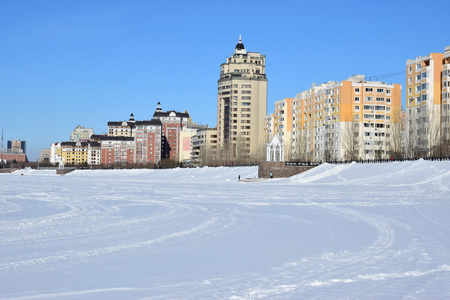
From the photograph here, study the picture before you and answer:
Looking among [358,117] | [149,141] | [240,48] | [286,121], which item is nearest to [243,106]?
[240,48]

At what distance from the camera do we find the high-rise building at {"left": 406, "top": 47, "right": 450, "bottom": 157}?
6719cm

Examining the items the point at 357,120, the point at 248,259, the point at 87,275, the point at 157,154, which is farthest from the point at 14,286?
the point at 157,154

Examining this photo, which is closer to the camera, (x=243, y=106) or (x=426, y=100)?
(x=426, y=100)

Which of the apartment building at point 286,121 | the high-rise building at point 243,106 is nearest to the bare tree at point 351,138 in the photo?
the apartment building at point 286,121

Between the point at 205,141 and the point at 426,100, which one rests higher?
the point at 426,100

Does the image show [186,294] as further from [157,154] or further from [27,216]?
[157,154]

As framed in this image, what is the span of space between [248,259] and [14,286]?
4017mm

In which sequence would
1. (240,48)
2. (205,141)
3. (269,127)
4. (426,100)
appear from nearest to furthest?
(426,100), (269,127), (240,48), (205,141)

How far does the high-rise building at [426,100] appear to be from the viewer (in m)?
67.2

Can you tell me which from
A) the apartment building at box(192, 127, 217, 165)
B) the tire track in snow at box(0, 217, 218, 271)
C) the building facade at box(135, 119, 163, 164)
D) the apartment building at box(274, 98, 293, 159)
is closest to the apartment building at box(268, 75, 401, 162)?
the apartment building at box(274, 98, 293, 159)

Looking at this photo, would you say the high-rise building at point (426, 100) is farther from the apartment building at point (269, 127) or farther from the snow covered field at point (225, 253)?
the snow covered field at point (225, 253)

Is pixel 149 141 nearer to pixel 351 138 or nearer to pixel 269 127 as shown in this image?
pixel 269 127

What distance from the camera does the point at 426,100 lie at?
73.3 metres

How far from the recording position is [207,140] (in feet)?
505
